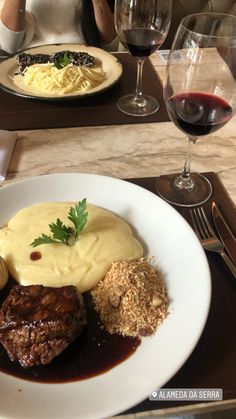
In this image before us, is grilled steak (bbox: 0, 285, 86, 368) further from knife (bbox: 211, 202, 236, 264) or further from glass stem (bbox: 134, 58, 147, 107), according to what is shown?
glass stem (bbox: 134, 58, 147, 107)

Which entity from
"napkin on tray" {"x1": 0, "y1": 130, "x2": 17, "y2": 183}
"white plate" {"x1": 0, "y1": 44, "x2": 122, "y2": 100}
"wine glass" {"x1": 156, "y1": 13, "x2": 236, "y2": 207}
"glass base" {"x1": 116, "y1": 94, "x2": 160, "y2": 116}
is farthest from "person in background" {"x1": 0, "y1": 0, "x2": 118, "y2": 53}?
"wine glass" {"x1": 156, "y1": 13, "x2": 236, "y2": 207}

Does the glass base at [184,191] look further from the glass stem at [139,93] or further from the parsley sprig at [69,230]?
the glass stem at [139,93]

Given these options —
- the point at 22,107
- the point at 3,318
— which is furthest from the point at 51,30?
the point at 3,318

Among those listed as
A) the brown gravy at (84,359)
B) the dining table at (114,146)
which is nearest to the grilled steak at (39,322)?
the brown gravy at (84,359)

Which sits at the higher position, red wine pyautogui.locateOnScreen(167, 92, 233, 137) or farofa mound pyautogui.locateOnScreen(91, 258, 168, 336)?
red wine pyautogui.locateOnScreen(167, 92, 233, 137)

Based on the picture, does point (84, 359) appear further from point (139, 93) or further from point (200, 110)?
point (139, 93)

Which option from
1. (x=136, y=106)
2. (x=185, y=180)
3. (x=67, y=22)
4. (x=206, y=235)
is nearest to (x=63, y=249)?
(x=206, y=235)
